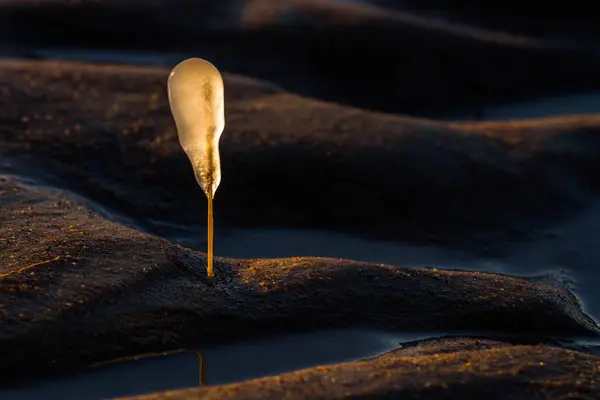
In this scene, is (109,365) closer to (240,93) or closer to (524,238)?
(524,238)

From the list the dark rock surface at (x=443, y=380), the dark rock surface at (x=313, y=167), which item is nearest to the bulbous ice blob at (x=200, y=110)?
the dark rock surface at (x=443, y=380)

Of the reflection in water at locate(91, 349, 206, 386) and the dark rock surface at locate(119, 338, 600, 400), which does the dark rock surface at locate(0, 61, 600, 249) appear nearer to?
the reflection in water at locate(91, 349, 206, 386)

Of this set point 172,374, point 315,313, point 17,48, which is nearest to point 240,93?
point 17,48

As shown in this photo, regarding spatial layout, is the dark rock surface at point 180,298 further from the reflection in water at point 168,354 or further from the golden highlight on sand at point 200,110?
the golden highlight on sand at point 200,110

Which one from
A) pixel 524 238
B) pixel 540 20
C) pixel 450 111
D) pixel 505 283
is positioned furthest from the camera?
pixel 540 20

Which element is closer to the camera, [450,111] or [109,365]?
[109,365]

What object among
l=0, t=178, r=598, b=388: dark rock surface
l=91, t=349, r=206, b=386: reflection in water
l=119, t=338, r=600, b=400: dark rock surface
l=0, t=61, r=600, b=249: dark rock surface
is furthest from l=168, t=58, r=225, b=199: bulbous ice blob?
l=0, t=61, r=600, b=249: dark rock surface
